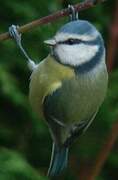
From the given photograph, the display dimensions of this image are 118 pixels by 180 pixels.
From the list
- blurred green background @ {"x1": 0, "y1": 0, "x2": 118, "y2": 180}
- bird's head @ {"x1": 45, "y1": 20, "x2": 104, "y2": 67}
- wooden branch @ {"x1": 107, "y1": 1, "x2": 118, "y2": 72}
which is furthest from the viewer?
wooden branch @ {"x1": 107, "y1": 1, "x2": 118, "y2": 72}

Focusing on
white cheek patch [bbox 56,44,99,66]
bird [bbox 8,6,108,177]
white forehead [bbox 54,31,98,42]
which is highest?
white forehead [bbox 54,31,98,42]

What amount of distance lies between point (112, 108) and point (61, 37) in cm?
89

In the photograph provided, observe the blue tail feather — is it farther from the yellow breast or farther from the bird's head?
the bird's head

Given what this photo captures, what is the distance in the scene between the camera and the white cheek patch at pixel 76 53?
126 centimetres

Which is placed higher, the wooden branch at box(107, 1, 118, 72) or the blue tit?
the blue tit

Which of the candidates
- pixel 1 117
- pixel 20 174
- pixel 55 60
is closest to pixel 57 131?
pixel 55 60

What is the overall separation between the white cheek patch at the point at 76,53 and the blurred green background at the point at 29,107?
57cm

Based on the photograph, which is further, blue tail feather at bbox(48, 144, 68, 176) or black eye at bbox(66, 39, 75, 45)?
blue tail feather at bbox(48, 144, 68, 176)

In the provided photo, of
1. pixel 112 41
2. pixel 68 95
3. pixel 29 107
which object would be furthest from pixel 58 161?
pixel 112 41

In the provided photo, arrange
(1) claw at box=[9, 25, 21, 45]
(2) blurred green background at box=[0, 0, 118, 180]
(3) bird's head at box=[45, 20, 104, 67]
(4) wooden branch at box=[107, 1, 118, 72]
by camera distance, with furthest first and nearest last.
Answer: (4) wooden branch at box=[107, 1, 118, 72], (2) blurred green background at box=[0, 0, 118, 180], (1) claw at box=[9, 25, 21, 45], (3) bird's head at box=[45, 20, 104, 67]

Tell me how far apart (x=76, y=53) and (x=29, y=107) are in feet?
2.58

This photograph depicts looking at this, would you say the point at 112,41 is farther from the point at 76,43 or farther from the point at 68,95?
the point at 76,43

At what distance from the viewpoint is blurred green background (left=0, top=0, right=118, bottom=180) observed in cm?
200

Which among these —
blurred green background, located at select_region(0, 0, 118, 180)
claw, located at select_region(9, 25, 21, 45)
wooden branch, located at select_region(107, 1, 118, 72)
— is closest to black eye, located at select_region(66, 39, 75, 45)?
claw, located at select_region(9, 25, 21, 45)
